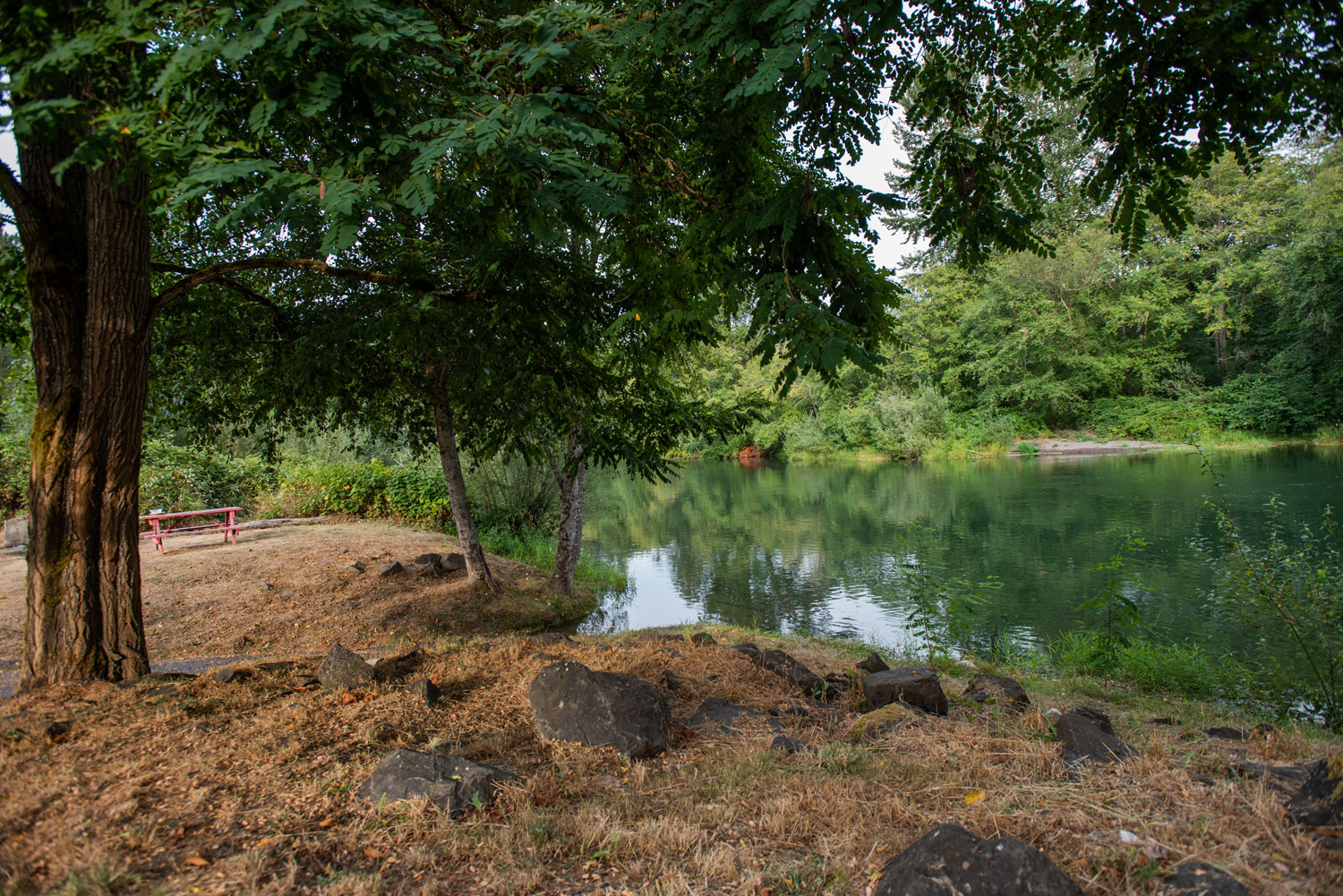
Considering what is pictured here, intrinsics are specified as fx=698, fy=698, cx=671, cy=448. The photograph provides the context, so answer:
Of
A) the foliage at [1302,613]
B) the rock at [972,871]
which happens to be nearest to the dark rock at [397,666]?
the rock at [972,871]

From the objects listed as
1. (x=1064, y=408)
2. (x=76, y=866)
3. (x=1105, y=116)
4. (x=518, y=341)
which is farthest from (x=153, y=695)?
(x=1064, y=408)

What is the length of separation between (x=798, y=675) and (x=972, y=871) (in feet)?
9.13

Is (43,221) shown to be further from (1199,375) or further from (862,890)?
(1199,375)

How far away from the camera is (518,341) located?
17.6ft

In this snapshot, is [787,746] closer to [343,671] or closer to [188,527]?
[343,671]

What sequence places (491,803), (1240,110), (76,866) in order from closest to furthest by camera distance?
(76,866) → (491,803) → (1240,110)

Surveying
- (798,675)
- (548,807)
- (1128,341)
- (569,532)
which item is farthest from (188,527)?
(1128,341)

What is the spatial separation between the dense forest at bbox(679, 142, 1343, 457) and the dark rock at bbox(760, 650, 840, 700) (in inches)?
1032

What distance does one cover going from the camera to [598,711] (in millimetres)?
3186

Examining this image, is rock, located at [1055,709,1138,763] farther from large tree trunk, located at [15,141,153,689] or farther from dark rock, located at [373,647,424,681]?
large tree trunk, located at [15,141,153,689]

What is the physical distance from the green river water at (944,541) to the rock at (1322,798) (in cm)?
524

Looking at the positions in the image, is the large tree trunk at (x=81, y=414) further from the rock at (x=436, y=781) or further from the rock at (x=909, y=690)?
the rock at (x=909, y=690)

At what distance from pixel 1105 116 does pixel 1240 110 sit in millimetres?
665

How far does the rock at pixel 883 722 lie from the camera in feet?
11.2
